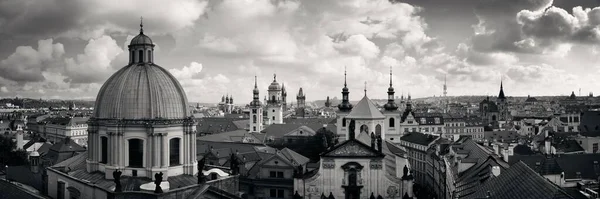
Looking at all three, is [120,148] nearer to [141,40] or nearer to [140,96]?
[140,96]

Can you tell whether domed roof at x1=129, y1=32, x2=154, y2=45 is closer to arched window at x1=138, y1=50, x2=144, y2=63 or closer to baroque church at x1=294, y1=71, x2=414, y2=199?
arched window at x1=138, y1=50, x2=144, y2=63

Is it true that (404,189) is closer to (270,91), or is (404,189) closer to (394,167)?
(394,167)

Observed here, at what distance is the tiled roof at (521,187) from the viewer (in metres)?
23.3

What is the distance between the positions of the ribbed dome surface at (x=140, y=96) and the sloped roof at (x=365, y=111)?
134ft

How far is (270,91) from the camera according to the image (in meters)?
131

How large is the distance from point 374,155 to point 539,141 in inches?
2048

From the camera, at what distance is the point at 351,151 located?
4881cm

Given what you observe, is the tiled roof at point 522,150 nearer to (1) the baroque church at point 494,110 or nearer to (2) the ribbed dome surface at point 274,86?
(2) the ribbed dome surface at point 274,86

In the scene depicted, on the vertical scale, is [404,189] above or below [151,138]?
below

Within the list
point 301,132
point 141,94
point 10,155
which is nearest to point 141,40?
point 141,94

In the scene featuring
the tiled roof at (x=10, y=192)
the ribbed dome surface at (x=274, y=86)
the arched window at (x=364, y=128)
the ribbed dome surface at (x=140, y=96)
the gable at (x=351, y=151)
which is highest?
the ribbed dome surface at (x=274, y=86)

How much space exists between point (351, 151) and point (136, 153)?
839 inches

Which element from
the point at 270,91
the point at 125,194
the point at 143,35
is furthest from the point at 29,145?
the point at 125,194

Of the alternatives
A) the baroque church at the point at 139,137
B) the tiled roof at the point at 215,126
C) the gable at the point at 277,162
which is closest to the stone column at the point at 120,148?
the baroque church at the point at 139,137
